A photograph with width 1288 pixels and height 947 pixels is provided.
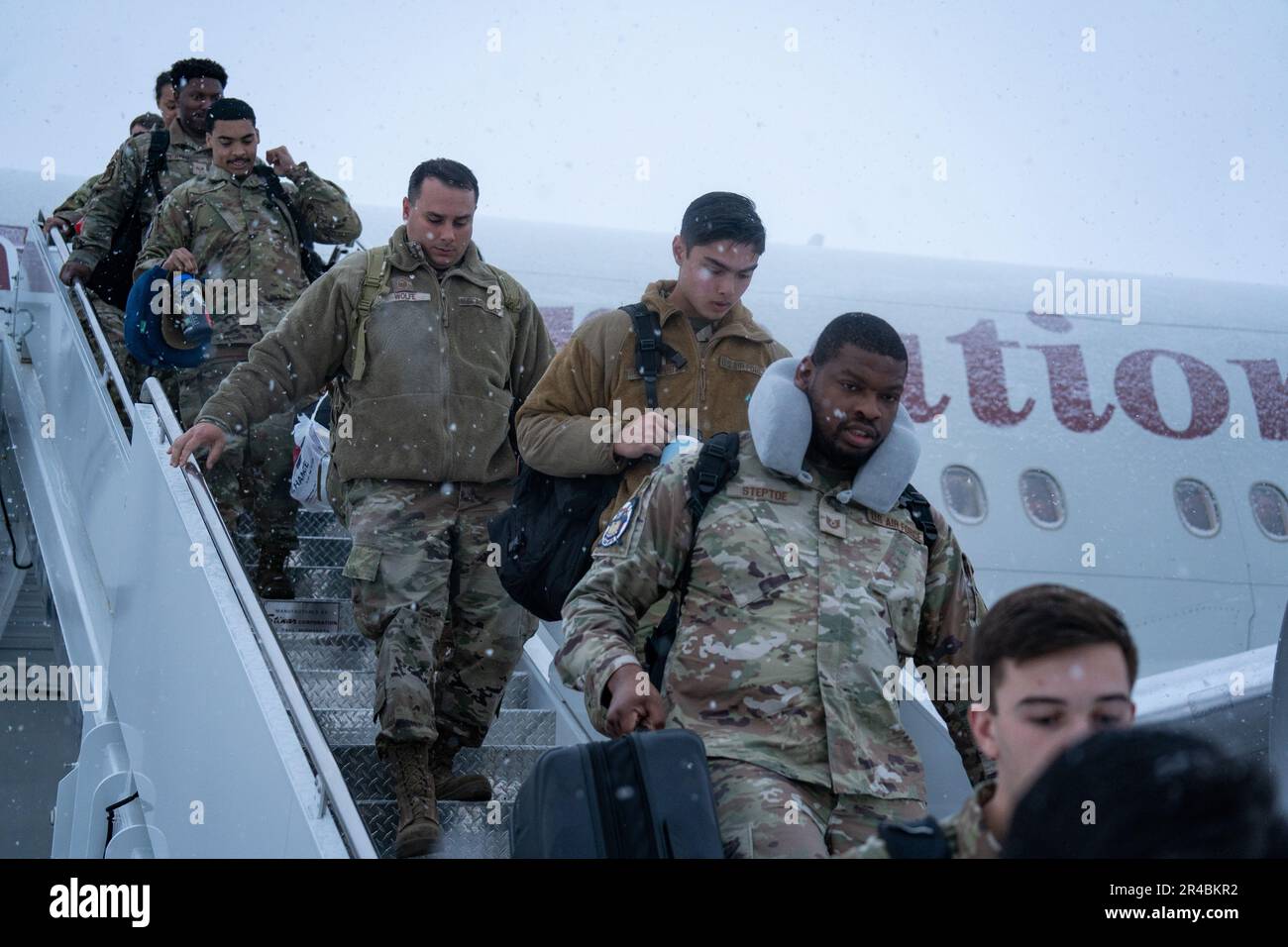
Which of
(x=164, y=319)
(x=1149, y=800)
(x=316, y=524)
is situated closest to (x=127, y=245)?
A: (x=164, y=319)

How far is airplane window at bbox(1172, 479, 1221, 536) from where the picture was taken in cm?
840

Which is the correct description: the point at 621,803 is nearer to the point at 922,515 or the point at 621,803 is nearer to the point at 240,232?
the point at 922,515

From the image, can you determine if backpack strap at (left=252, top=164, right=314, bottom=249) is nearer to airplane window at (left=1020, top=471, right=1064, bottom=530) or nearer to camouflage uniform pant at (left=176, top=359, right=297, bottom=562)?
camouflage uniform pant at (left=176, top=359, right=297, bottom=562)

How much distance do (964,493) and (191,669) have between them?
17.9ft

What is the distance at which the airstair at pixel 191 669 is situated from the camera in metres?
3.21

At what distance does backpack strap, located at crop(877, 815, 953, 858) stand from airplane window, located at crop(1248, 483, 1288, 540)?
7.76 metres

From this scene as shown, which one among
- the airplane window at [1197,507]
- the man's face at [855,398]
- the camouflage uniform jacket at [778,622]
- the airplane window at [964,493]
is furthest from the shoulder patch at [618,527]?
the airplane window at [1197,507]

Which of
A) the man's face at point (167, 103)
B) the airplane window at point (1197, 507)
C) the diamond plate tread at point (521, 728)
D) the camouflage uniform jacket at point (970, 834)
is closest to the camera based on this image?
the camouflage uniform jacket at point (970, 834)

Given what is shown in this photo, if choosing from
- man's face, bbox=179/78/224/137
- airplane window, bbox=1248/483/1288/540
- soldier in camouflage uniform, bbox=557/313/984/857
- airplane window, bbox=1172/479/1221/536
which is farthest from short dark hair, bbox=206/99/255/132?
airplane window, bbox=1248/483/1288/540

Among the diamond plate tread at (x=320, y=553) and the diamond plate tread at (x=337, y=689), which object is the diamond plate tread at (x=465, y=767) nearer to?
the diamond plate tread at (x=337, y=689)

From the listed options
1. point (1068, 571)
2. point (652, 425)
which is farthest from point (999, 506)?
point (652, 425)

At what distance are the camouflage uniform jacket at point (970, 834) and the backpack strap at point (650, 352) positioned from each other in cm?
196
